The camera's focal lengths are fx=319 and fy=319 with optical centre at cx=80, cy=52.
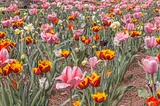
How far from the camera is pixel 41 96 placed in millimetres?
2750

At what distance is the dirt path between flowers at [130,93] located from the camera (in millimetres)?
3434

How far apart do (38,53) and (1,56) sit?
1.96 meters

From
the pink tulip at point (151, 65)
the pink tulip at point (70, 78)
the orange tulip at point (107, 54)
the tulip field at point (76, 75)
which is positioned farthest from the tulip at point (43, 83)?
the pink tulip at point (151, 65)

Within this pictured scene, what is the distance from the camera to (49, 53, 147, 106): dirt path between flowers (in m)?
3.43

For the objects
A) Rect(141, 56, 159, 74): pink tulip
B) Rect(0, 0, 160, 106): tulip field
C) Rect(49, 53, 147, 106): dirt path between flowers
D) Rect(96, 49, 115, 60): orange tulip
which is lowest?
Rect(49, 53, 147, 106): dirt path between flowers

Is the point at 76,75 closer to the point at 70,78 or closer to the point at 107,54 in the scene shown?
the point at 70,78

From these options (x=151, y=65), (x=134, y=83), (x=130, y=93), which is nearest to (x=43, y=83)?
(x=151, y=65)

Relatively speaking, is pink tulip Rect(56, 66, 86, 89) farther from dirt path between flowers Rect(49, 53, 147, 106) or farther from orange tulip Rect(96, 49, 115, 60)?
dirt path between flowers Rect(49, 53, 147, 106)

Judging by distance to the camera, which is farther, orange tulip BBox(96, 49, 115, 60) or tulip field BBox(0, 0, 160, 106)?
orange tulip BBox(96, 49, 115, 60)

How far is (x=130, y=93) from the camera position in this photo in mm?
3684

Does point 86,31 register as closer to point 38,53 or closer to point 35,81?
point 38,53

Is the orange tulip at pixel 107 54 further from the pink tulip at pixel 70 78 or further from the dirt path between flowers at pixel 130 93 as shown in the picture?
the pink tulip at pixel 70 78

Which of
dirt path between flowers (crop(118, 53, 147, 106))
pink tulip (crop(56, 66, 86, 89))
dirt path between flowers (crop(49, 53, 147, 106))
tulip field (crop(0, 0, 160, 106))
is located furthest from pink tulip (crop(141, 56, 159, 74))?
dirt path between flowers (crop(118, 53, 147, 106))

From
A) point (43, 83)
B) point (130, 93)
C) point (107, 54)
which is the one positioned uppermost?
point (107, 54)
